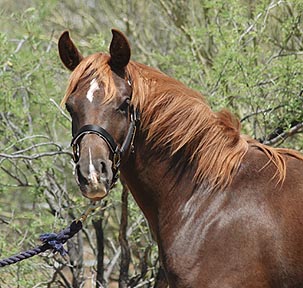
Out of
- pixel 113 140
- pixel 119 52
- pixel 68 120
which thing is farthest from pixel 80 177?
pixel 68 120

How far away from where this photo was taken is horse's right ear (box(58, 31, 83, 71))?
347 centimetres

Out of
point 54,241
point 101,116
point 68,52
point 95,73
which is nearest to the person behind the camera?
point 101,116

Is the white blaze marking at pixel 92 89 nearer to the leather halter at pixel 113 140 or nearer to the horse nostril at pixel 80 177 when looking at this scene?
the leather halter at pixel 113 140

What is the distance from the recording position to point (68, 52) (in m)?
3.52

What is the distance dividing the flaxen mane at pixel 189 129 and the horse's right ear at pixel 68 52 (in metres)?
0.18

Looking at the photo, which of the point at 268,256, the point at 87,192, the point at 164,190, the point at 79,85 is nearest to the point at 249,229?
the point at 268,256

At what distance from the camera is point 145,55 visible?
848 cm

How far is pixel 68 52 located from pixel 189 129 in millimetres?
766

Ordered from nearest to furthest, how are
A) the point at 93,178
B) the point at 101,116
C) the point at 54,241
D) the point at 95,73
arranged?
the point at 93,178 → the point at 101,116 → the point at 95,73 → the point at 54,241

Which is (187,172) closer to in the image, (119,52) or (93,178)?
(93,178)

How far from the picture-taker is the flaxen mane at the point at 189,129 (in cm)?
335

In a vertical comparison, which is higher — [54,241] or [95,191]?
[54,241]

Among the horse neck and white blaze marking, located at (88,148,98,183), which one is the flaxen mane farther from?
white blaze marking, located at (88,148,98,183)

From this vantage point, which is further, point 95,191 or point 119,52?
point 119,52
